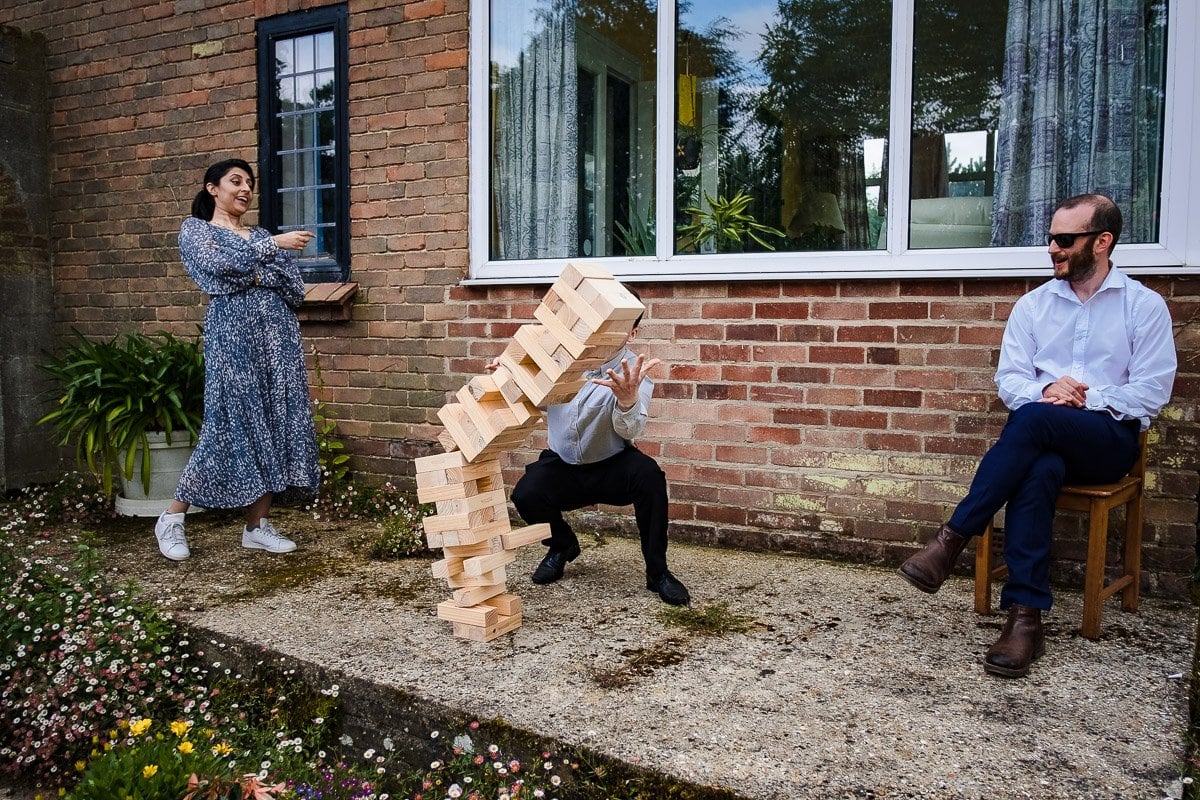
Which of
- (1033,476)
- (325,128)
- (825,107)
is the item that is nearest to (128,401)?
(325,128)

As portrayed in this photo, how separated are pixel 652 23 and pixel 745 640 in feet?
10.2

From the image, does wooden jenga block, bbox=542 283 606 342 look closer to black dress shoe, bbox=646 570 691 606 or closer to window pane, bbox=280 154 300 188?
black dress shoe, bbox=646 570 691 606

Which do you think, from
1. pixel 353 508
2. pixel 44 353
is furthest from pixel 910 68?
pixel 44 353

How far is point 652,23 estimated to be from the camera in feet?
14.9

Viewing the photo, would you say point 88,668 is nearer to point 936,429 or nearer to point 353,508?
point 353,508

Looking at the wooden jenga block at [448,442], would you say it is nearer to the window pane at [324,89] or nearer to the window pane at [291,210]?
the window pane at [291,210]

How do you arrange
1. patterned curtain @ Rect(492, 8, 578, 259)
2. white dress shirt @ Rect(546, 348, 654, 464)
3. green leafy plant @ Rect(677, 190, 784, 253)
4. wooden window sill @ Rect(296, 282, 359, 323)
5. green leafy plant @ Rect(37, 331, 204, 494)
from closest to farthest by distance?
white dress shirt @ Rect(546, 348, 654, 464) → green leafy plant @ Rect(677, 190, 784, 253) → patterned curtain @ Rect(492, 8, 578, 259) → green leafy plant @ Rect(37, 331, 204, 494) → wooden window sill @ Rect(296, 282, 359, 323)

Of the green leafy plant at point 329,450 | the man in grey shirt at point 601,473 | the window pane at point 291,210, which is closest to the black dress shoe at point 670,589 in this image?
the man in grey shirt at point 601,473

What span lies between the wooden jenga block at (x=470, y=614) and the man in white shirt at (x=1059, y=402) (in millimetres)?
1409

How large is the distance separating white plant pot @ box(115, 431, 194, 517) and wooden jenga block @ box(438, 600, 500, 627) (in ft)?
8.65

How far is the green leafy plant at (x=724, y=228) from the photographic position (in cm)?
437

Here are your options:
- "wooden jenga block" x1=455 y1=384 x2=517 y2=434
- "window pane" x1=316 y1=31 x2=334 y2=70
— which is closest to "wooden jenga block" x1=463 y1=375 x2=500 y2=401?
"wooden jenga block" x1=455 y1=384 x2=517 y2=434

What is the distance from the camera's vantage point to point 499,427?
2.90m

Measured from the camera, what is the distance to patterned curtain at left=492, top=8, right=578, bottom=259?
4.84 m
